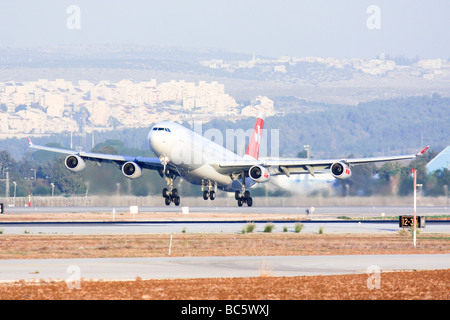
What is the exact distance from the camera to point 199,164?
61188 mm

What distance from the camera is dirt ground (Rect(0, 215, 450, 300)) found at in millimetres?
22758

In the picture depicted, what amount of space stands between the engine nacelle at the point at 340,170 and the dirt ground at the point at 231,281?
18.0 m

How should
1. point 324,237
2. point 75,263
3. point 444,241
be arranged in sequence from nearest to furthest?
point 75,263, point 444,241, point 324,237

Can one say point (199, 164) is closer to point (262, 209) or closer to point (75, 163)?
point (75, 163)

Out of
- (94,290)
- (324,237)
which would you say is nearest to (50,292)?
(94,290)

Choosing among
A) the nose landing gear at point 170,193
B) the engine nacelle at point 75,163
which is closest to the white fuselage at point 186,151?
the nose landing gear at point 170,193

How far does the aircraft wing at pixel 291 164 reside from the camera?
6378cm

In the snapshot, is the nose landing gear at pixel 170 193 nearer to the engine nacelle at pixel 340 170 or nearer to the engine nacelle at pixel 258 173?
the engine nacelle at pixel 258 173

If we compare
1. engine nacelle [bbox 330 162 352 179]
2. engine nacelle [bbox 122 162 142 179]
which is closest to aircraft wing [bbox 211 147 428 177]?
engine nacelle [bbox 330 162 352 179]

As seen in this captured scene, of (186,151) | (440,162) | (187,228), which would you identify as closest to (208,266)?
(187,228)

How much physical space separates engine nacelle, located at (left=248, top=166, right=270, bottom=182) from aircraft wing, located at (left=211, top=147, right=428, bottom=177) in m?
0.41

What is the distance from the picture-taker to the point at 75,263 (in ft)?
105
